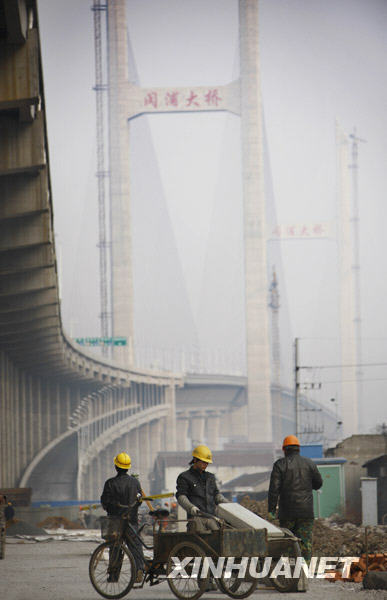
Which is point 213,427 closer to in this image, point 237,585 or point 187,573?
point 237,585

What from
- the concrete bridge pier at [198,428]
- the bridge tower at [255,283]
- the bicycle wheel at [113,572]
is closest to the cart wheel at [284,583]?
the bicycle wheel at [113,572]

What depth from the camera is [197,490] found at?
1111 cm

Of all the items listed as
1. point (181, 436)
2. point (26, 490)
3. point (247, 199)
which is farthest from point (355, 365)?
point (26, 490)

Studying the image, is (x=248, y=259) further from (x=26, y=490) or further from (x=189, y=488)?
(x=189, y=488)

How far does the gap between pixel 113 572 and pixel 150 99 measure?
130431 millimetres

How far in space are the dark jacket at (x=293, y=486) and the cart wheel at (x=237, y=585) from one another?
84 cm

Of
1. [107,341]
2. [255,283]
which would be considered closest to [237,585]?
[255,283]

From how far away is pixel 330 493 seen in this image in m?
44.4

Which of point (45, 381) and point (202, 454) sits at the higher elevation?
point (202, 454)

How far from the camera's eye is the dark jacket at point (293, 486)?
1153 centimetres

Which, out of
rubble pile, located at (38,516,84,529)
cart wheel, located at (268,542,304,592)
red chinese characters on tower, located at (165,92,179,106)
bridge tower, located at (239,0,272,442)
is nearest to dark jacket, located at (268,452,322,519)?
cart wheel, located at (268,542,304,592)

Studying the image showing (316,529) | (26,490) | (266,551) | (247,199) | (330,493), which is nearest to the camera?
(266,551)

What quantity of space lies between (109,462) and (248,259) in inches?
1081

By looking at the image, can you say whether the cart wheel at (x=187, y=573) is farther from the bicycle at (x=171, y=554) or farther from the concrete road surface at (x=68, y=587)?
the concrete road surface at (x=68, y=587)
